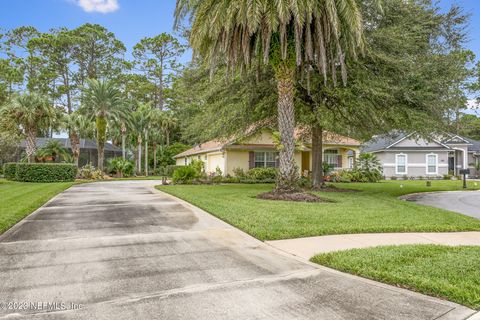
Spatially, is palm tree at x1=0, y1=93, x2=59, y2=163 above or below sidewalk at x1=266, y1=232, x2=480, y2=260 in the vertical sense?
above

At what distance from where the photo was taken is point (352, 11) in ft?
39.1

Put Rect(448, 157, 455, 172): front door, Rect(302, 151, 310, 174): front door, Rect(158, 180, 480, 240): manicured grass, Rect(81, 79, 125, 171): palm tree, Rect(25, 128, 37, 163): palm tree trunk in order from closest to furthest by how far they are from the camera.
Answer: Rect(158, 180, 480, 240): manicured grass → Rect(25, 128, 37, 163): palm tree trunk → Rect(302, 151, 310, 174): front door → Rect(81, 79, 125, 171): palm tree → Rect(448, 157, 455, 172): front door

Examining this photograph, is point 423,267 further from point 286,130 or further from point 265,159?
point 265,159

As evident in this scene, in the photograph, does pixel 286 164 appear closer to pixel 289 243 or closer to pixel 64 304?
pixel 289 243

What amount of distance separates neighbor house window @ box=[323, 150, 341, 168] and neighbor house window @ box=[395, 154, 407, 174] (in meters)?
7.99

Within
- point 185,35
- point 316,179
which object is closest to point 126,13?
point 185,35

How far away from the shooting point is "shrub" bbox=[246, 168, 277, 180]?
81.2 ft

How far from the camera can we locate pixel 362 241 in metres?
6.77

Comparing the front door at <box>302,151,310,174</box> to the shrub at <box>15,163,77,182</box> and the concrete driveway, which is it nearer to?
the shrub at <box>15,163,77,182</box>

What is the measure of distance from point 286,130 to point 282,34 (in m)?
3.48

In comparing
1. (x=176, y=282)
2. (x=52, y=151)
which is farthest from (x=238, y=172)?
(x=176, y=282)

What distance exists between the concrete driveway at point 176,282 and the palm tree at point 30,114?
70.8 feet

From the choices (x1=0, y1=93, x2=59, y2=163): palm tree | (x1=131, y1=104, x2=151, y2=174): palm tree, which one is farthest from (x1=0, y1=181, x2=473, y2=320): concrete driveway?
(x1=131, y1=104, x2=151, y2=174): palm tree

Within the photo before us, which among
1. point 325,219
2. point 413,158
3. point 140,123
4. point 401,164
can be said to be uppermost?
point 140,123
